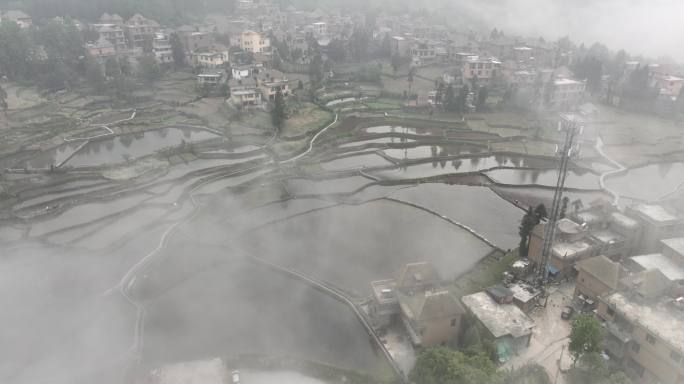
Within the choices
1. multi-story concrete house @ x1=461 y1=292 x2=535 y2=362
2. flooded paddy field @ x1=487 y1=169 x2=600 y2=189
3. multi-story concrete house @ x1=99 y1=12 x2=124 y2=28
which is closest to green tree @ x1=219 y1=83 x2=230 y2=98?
multi-story concrete house @ x1=99 y1=12 x2=124 y2=28

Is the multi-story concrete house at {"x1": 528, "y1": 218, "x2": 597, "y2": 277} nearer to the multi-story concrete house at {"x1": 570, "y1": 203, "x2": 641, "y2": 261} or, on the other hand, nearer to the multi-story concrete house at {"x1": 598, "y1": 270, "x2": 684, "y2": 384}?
the multi-story concrete house at {"x1": 570, "y1": 203, "x2": 641, "y2": 261}

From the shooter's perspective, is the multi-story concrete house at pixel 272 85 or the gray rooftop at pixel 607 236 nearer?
the gray rooftop at pixel 607 236

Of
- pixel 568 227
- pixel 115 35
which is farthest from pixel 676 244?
pixel 115 35

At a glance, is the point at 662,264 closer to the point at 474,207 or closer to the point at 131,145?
the point at 474,207

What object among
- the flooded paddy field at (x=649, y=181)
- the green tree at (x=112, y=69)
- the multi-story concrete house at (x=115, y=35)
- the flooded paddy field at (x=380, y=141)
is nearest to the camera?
the flooded paddy field at (x=649, y=181)

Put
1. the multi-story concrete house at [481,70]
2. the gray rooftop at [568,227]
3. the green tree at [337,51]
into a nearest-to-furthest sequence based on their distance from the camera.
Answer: the gray rooftop at [568,227], the multi-story concrete house at [481,70], the green tree at [337,51]

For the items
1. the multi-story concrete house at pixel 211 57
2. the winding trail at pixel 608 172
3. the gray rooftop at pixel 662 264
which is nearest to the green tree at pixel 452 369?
the gray rooftop at pixel 662 264

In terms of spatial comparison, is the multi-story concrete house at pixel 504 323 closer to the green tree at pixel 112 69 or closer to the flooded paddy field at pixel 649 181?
the flooded paddy field at pixel 649 181
